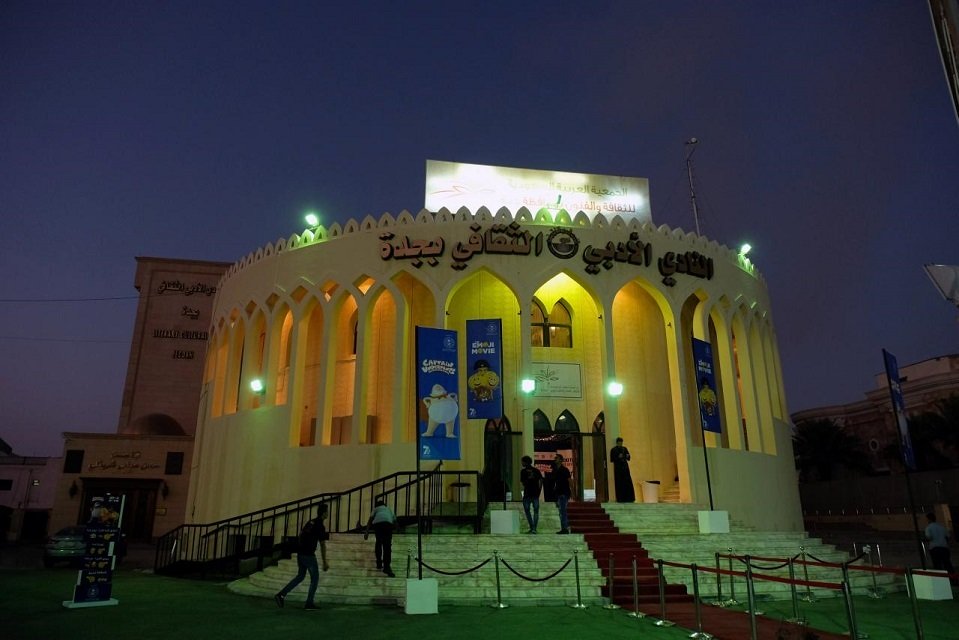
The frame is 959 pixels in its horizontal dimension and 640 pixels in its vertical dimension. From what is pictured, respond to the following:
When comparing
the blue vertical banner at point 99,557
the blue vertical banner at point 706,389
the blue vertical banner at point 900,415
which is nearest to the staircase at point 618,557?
the blue vertical banner at point 706,389

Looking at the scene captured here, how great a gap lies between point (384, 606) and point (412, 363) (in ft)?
29.2

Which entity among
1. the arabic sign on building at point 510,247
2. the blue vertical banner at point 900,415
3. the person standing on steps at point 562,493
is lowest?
the person standing on steps at point 562,493

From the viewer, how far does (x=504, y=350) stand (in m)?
17.5

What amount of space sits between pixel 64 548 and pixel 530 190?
658 inches

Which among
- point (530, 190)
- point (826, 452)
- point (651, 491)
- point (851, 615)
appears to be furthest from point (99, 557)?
point (826, 452)

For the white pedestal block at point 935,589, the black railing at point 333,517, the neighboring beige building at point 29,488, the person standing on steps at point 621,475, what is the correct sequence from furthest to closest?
the neighboring beige building at point 29,488, the person standing on steps at point 621,475, the black railing at point 333,517, the white pedestal block at point 935,589

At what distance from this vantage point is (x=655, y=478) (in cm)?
1788

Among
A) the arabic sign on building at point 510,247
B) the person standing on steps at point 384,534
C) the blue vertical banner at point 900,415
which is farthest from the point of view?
the arabic sign on building at point 510,247

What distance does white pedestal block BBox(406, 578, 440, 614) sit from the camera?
8109 millimetres

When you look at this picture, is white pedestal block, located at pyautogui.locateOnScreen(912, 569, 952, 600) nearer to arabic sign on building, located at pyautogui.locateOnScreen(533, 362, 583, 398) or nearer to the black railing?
the black railing

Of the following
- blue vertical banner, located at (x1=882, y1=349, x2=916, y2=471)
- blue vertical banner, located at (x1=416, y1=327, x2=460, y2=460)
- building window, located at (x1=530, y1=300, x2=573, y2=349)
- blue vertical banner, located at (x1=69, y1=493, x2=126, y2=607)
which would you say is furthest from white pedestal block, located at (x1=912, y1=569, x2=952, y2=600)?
blue vertical banner, located at (x1=69, y1=493, x2=126, y2=607)

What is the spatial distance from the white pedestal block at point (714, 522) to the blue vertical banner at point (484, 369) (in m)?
4.65

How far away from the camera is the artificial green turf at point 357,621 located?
22.2 ft

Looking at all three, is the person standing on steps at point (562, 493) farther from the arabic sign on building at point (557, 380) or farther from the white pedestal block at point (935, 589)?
the arabic sign on building at point (557, 380)
